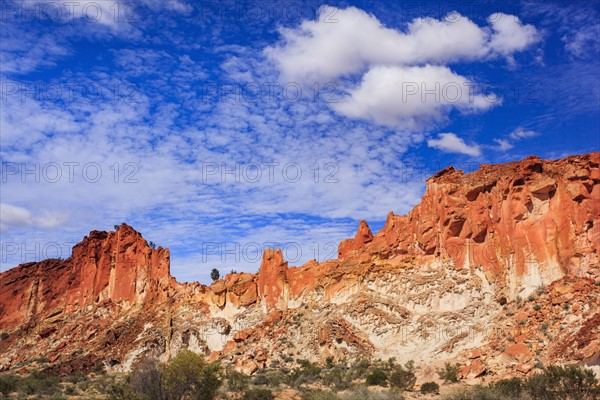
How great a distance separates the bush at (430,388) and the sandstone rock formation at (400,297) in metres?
3.07

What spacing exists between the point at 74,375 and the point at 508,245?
4371 centimetres

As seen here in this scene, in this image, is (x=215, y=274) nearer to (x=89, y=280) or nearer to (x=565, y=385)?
(x=89, y=280)

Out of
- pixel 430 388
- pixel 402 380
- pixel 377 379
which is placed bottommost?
pixel 430 388

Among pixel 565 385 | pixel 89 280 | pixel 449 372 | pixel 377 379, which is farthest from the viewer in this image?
pixel 89 280

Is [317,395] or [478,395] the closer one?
[478,395]

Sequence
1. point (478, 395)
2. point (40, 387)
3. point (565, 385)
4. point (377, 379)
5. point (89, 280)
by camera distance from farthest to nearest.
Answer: point (89, 280)
point (40, 387)
point (377, 379)
point (478, 395)
point (565, 385)

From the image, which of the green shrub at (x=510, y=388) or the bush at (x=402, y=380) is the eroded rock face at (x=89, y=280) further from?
the green shrub at (x=510, y=388)

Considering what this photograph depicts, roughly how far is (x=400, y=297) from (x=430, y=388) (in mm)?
16334

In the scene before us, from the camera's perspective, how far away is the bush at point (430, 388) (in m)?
34.7

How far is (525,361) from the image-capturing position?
35.5m

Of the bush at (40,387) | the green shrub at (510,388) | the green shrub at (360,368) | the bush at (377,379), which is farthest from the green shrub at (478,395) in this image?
the bush at (40,387)

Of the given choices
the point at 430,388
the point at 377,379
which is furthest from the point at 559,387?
the point at 377,379

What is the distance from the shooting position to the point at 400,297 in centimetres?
5109

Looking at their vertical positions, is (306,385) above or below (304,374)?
below
